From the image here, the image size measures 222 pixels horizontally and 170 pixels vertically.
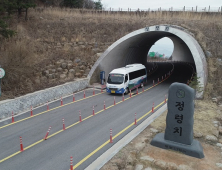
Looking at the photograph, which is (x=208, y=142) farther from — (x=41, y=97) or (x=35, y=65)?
(x=35, y=65)

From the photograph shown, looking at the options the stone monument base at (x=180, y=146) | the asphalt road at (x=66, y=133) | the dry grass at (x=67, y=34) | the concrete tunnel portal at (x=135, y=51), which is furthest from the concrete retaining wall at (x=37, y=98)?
the stone monument base at (x=180, y=146)

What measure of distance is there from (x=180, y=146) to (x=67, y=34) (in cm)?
2658

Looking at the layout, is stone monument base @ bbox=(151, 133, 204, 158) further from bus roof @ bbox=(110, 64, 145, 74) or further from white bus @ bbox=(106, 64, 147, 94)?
bus roof @ bbox=(110, 64, 145, 74)

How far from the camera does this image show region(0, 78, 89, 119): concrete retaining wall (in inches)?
608

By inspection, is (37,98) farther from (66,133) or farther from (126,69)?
(126,69)

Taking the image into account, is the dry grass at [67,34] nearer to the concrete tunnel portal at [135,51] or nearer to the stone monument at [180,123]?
the concrete tunnel portal at [135,51]

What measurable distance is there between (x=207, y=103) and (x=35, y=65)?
1746 cm

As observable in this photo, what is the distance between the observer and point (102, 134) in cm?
1212

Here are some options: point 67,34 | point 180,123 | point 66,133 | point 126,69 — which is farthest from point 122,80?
point 67,34

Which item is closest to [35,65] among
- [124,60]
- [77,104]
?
[77,104]

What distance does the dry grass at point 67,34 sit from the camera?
756 inches

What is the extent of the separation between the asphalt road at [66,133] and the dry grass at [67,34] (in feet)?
15.0

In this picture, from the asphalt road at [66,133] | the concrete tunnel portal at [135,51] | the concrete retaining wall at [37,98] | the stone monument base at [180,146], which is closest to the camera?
the stone monument base at [180,146]

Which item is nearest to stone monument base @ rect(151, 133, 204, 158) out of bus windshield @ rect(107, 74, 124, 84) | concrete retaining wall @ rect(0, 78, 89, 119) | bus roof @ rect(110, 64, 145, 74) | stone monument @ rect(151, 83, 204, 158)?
stone monument @ rect(151, 83, 204, 158)
